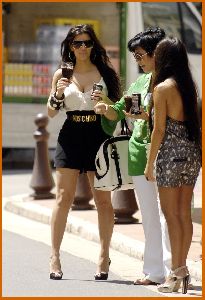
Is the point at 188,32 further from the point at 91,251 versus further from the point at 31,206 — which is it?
the point at 91,251

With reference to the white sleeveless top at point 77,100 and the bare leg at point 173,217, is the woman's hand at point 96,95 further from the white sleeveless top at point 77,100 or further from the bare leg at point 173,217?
the bare leg at point 173,217

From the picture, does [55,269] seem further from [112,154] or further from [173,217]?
[173,217]

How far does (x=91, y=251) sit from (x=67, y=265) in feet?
3.47

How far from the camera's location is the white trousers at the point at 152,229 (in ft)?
29.7

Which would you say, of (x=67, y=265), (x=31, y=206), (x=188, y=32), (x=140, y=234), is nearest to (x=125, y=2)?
(x=188, y=32)

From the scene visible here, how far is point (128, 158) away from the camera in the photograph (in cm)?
916

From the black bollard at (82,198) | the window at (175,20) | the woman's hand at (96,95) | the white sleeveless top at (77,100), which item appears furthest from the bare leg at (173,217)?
the window at (175,20)

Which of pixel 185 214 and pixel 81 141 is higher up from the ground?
pixel 81 141

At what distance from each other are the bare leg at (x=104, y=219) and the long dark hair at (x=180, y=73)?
111 centimetres

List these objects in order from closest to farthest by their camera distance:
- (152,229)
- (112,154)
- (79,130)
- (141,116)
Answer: (141,116) < (152,229) < (112,154) < (79,130)

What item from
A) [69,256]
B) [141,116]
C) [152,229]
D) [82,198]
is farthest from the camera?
[82,198]

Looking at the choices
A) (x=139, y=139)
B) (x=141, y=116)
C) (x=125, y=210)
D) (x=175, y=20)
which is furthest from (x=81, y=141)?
(x=175, y=20)

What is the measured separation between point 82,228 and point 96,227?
0.17 meters

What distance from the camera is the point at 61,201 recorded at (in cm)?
938
